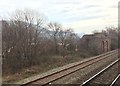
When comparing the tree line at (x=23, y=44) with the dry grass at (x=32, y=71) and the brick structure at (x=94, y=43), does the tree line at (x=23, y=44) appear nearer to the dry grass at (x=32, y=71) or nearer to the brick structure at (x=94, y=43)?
the dry grass at (x=32, y=71)

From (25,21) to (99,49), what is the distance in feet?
75.5

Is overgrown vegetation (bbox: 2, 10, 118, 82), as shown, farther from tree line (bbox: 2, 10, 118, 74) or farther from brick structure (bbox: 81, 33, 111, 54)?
brick structure (bbox: 81, 33, 111, 54)

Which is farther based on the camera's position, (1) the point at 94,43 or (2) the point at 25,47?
(1) the point at 94,43

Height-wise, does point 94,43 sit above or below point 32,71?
above

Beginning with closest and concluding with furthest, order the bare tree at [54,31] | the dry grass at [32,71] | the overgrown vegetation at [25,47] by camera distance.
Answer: the dry grass at [32,71] < the overgrown vegetation at [25,47] < the bare tree at [54,31]

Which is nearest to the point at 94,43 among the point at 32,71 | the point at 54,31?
the point at 54,31

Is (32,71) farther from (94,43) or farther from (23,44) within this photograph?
(94,43)

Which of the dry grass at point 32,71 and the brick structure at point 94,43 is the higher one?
the brick structure at point 94,43

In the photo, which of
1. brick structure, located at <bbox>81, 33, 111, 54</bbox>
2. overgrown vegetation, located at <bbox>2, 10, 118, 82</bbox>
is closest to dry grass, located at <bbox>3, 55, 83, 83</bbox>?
overgrown vegetation, located at <bbox>2, 10, 118, 82</bbox>

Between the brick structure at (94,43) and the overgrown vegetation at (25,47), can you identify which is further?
the brick structure at (94,43)

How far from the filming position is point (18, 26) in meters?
32.6

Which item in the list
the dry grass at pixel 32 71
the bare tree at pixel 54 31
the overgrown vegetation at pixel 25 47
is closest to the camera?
the dry grass at pixel 32 71

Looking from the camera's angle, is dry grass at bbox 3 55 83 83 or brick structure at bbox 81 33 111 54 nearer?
dry grass at bbox 3 55 83 83

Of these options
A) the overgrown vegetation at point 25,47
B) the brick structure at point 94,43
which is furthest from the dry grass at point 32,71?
the brick structure at point 94,43
